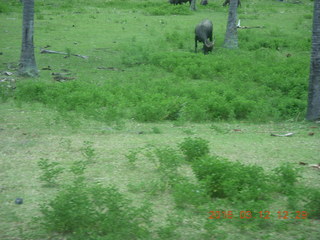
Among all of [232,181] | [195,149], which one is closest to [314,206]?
[232,181]

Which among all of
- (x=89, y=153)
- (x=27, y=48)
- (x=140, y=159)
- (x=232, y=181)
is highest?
(x=27, y=48)

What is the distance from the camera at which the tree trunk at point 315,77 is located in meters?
8.06

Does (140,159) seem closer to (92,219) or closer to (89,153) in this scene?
(89,153)

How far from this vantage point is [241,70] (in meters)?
11.9

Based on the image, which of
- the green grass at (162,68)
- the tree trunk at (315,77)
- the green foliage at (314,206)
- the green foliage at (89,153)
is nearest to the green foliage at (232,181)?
the green foliage at (314,206)

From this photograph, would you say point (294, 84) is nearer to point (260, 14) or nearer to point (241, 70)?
point (241, 70)

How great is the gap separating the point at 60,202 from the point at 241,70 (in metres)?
8.57

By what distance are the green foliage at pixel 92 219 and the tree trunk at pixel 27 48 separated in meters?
7.84

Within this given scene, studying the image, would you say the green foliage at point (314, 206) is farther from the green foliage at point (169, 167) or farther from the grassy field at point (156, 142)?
the green foliage at point (169, 167)

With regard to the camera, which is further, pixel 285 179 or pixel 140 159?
pixel 140 159

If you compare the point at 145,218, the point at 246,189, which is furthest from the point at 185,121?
the point at 145,218

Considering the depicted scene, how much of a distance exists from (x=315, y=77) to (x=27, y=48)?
7.25 metres

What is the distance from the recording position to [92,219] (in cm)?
416

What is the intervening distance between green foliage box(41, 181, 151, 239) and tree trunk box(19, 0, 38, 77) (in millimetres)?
7838
